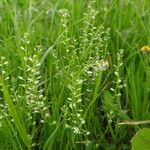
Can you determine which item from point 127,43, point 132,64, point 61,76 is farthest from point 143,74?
point 61,76

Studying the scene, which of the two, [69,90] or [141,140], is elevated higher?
[69,90]

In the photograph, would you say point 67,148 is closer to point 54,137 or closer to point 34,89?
point 54,137

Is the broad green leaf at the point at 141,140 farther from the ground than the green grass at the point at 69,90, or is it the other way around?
the green grass at the point at 69,90

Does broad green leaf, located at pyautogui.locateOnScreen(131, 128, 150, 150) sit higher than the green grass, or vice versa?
the green grass
